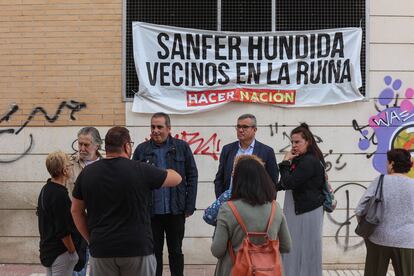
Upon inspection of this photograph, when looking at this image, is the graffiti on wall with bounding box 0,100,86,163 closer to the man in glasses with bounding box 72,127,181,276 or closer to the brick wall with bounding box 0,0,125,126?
the brick wall with bounding box 0,0,125,126

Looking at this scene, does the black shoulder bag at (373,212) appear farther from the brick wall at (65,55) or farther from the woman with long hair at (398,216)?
the brick wall at (65,55)

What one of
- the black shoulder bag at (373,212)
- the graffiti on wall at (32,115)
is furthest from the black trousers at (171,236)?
the graffiti on wall at (32,115)

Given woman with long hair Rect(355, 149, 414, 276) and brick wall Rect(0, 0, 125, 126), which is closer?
woman with long hair Rect(355, 149, 414, 276)

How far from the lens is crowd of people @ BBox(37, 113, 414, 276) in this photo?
350 centimetres

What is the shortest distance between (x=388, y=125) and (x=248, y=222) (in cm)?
411

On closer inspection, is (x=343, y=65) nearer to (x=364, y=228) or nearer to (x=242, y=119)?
(x=242, y=119)

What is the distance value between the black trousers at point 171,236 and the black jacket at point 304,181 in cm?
114

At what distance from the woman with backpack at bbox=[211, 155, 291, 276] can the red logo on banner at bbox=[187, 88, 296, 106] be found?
3.38 meters

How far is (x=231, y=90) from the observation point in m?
6.88

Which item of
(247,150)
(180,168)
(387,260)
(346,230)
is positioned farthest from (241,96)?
(387,260)

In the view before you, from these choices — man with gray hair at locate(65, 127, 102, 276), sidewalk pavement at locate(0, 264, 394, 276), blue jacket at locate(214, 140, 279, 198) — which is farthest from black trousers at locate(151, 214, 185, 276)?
sidewalk pavement at locate(0, 264, 394, 276)

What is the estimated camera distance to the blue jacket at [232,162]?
5449 mm

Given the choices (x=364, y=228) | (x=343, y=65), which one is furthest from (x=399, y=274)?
(x=343, y=65)

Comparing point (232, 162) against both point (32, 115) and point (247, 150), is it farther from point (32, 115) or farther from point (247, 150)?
point (32, 115)
